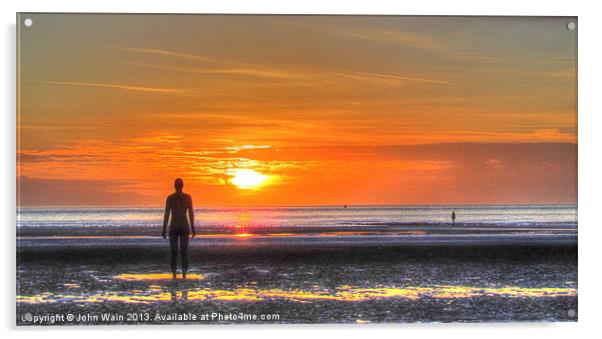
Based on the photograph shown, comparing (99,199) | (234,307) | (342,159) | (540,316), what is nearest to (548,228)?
(540,316)

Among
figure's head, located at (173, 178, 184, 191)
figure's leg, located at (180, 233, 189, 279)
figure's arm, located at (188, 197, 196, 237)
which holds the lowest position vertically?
figure's leg, located at (180, 233, 189, 279)

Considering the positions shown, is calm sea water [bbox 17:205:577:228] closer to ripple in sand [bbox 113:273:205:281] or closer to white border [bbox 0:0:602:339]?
white border [bbox 0:0:602:339]

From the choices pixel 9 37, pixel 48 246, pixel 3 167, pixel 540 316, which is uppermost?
pixel 9 37

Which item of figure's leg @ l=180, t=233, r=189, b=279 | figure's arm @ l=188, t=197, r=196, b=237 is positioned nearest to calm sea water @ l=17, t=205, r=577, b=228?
figure's arm @ l=188, t=197, r=196, b=237

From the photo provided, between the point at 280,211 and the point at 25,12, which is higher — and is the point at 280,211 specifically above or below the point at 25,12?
below

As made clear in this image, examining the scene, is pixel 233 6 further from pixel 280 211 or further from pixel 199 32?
pixel 280 211

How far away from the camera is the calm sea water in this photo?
8.00m

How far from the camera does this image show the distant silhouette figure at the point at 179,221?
26.6 ft

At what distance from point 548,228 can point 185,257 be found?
2941mm

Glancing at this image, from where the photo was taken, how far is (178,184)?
8086 millimetres

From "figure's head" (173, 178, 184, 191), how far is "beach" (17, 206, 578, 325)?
39 cm

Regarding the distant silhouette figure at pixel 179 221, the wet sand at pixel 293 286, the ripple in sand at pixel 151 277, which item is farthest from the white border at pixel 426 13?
the distant silhouette figure at pixel 179 221

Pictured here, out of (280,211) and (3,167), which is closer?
(3,167)

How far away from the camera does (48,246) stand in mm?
8125
